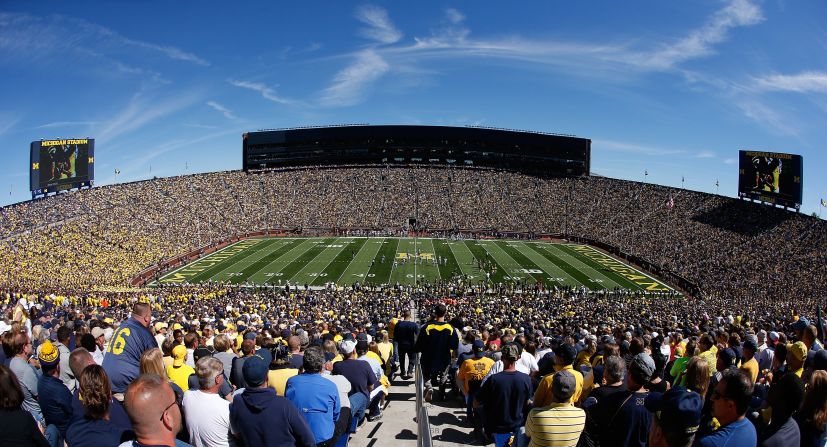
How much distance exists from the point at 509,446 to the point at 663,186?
7801 centimetres

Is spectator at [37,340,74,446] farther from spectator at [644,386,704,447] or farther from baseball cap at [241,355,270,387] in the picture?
spectator at [644,386,704,447]

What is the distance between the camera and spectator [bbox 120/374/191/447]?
3.32 m

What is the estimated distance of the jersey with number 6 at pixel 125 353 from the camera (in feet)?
19.0

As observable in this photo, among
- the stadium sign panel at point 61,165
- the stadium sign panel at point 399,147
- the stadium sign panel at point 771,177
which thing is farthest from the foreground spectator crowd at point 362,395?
the stadium sign panel at point 399,147

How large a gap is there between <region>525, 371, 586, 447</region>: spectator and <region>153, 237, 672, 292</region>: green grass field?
40.2 m

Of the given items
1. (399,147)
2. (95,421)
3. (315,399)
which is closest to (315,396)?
(315,399)

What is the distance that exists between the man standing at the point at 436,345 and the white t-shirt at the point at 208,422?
4.41 meters

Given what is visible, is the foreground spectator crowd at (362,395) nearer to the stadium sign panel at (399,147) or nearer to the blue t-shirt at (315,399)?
the blue t-shirt at (315,399)

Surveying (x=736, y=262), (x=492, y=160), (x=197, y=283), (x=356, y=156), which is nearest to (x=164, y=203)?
(x=197, y=283)

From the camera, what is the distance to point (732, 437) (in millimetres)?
3549

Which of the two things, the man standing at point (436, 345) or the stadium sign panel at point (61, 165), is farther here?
the stadium sign panel at point (61, 165)

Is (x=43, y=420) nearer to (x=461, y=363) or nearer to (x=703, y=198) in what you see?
(x=461, y=363)

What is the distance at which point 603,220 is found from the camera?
69.6 m

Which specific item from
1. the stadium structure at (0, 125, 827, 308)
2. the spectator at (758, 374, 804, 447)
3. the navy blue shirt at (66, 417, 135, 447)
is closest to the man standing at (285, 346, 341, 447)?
the navy blue shirt at (66, 417, 135, 447)
